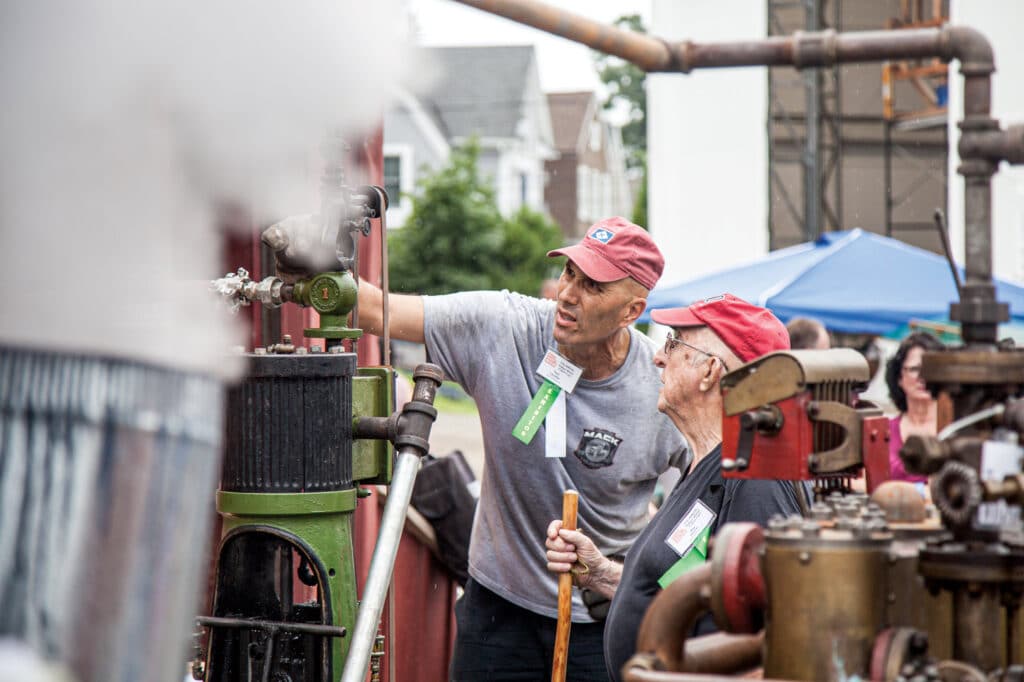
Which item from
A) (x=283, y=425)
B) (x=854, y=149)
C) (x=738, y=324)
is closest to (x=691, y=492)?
(x=738, y=324)

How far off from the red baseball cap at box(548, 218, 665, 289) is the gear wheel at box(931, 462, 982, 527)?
1819 mm

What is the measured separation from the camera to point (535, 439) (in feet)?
10.8

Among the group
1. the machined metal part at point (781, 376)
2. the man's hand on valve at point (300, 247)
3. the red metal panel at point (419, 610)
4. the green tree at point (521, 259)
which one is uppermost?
the green tree at point (521, 259)

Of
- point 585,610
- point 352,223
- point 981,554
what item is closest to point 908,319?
point 585,610


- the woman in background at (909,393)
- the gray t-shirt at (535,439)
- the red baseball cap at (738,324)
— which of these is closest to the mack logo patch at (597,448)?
the gray t-shirt at (535,439)

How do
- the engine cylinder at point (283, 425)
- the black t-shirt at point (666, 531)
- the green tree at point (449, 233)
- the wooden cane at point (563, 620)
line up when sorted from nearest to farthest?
the engine cylinder at point (283, 425), the black t-shirt at point (666, 531), the wooden cane at point (563, 620), the green tree at point (449, 233)

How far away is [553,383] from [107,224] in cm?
217

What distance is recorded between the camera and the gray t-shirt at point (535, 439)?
3295 millimetres

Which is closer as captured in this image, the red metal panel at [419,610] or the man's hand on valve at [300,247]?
the man's hand on valve at [300,247]

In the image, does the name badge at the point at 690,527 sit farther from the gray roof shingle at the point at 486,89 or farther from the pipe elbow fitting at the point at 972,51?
the gray roof shingle at the point at 486,89

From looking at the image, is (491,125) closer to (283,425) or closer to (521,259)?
(521,259)

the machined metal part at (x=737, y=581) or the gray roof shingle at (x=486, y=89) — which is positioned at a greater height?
the gray roof shingle at (x=486, y=89)

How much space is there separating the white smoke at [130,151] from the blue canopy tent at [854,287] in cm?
588

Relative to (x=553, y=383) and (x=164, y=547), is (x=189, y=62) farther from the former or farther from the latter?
(x=553, y=383)
